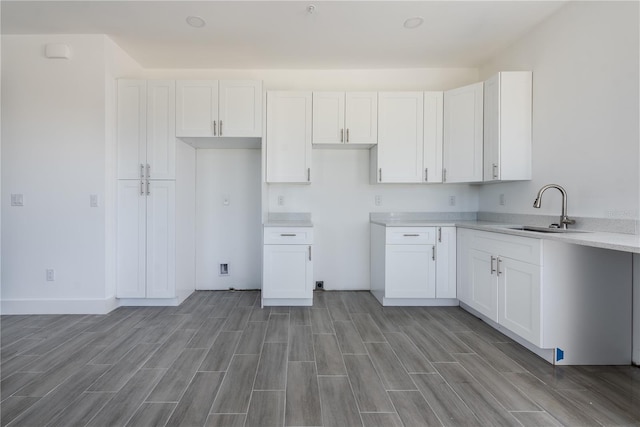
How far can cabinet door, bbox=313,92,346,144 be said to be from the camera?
3.27 m

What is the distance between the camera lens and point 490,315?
254cm

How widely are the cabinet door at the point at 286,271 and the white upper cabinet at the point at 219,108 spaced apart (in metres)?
1.29

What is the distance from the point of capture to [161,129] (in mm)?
3039

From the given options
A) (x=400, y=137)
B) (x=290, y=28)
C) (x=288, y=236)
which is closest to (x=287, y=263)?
(x=288, y=236)

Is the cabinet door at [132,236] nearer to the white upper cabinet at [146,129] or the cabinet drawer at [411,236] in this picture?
the white upper cabinet at [146,129]

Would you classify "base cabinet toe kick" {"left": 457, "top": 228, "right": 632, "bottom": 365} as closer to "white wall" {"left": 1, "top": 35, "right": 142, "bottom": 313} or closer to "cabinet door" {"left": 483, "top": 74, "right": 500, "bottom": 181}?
"cabinet door" {"left": 483, "top": 74, "right": 500, "bottom": 181}

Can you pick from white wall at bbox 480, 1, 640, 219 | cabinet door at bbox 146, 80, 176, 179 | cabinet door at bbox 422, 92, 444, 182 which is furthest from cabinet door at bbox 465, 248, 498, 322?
cabinet door at bbox 146, 80, 176, 179

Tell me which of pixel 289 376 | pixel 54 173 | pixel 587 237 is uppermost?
pixel 54 173

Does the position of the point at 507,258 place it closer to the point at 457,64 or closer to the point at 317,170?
the point at 317,170

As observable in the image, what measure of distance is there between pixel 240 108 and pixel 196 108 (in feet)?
1.51

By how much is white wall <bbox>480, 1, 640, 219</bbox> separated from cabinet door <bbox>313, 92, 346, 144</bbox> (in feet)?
6.12

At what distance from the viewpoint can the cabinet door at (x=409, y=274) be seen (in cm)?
311

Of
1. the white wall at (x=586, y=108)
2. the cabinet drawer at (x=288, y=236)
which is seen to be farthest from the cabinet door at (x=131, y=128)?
the white wall at (x=586, y=108)

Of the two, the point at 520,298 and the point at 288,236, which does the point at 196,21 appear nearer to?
the point at 288,236
